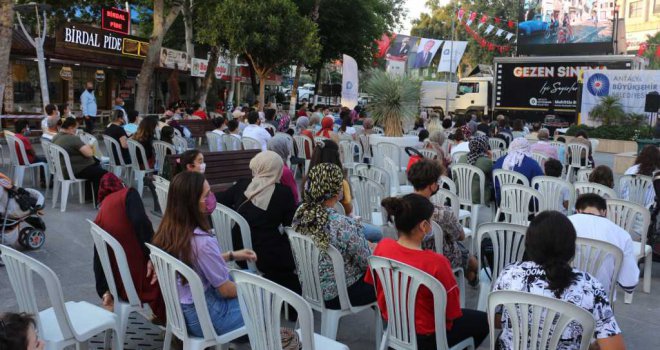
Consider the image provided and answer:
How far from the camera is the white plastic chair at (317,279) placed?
3.39 metres

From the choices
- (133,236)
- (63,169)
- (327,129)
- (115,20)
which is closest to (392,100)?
(327,129)

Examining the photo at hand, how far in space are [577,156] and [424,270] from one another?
8.66m

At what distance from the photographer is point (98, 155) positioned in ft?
28.7

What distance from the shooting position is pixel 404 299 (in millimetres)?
2846

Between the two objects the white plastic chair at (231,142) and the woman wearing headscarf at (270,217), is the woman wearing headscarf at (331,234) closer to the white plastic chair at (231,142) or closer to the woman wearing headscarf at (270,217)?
the woman wearing headscarf at (270,217)

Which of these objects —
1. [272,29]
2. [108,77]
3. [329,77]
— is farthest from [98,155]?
[329,77]

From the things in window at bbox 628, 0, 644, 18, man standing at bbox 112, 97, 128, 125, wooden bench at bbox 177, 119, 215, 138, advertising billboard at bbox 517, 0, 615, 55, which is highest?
window at bbox 628, 0, 644, 18

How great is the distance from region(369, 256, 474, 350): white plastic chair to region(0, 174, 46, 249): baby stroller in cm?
403

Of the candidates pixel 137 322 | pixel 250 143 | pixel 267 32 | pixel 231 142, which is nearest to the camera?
pixel 137 322

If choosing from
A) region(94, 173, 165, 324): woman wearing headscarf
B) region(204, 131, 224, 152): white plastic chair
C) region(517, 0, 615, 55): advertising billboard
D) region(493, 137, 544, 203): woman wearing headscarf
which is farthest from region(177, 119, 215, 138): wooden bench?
region(517, 0, 615, 55): advertising billboard

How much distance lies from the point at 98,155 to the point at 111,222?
5710 mm

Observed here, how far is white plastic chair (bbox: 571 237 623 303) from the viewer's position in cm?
338

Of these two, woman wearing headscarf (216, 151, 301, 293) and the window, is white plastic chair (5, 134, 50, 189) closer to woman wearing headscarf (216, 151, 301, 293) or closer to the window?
woman wearing headscarf (216, 151, 301, 293)

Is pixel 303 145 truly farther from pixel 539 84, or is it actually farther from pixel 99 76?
pixel 539 84
